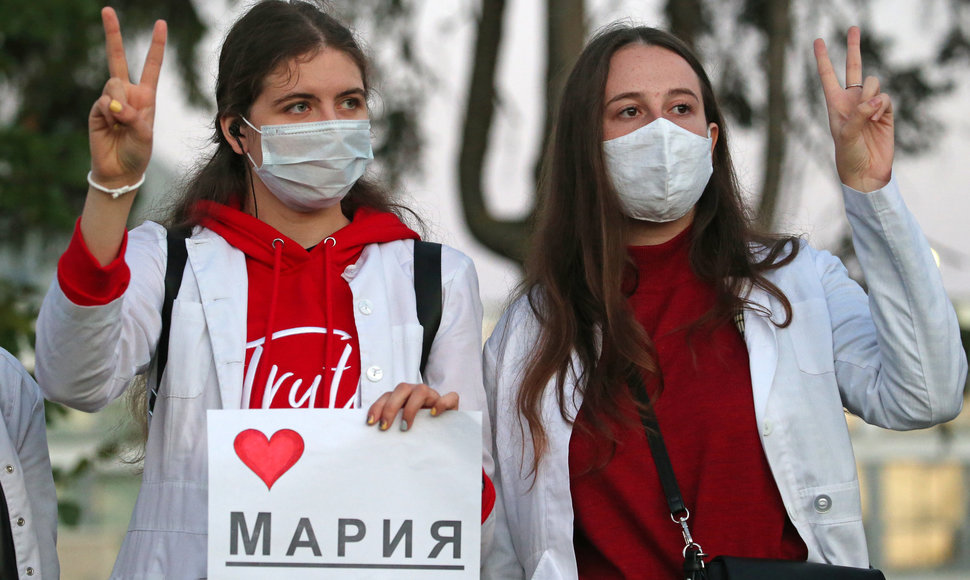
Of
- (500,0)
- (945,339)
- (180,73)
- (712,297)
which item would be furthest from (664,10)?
(945,339)

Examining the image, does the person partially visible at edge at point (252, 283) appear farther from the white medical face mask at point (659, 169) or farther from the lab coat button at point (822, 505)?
the lab coat button at point (822, 505)

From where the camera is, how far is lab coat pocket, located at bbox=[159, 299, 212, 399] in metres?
3.19

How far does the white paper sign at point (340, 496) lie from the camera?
2.87 meters

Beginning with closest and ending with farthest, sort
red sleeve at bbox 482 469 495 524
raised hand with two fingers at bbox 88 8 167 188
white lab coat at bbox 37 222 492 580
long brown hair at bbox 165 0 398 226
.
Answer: raised hand with two fingers at bbox 88 8 167 188 < white lab coat at bbox 37 222 492 580 < red sleeve at bbox 482 469 495 524 < long brown hair at bbox 165 0 398 226

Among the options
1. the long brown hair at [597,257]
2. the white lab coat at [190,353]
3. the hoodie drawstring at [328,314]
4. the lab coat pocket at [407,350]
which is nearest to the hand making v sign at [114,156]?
the white lab coat at [190,353]

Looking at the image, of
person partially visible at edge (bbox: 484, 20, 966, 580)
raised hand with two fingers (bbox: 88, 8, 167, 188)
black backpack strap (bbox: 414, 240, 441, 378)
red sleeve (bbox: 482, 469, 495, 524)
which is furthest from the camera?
black backpack strap (bbox: 414, 240, 441, 378)

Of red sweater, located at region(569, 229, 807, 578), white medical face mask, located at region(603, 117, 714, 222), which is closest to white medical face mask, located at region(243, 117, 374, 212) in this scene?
white medical face mask, located at region(603, 117, 714, 222)

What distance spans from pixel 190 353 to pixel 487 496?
83 centimetres

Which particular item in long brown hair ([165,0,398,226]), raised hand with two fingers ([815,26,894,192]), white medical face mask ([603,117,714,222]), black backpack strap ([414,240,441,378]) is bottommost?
black backpack strap ([414,240,441,378])

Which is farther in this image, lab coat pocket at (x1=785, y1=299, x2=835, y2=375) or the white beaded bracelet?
lab coat pocket at (x1=785, y1=299, x2=835, y2=375)

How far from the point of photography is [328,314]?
10.8 feet

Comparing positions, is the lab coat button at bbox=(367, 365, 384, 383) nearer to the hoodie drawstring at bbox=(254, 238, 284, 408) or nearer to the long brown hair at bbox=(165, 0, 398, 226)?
the hoodie drawstring at bbox=(254, 238, 284, 408)

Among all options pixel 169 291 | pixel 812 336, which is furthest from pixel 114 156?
pixel 812 336

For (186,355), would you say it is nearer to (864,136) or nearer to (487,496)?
(487,496)
